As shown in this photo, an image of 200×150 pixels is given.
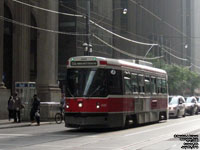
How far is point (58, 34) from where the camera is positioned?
165ft

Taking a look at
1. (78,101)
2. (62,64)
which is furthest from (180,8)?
(78,101)

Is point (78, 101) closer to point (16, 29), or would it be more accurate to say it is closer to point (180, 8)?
point (16, 29)

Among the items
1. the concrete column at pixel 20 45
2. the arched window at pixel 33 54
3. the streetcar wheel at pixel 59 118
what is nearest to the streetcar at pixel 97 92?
the streetcar wheel at pixel 59 118

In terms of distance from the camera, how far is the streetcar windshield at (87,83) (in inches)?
798

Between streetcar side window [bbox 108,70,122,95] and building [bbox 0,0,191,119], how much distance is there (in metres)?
2.37

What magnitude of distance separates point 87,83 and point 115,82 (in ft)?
4.63

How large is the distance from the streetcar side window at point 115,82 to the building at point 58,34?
93.2 inches

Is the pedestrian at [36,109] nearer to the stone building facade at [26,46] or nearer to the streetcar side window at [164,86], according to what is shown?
the streetcar side window at [164,86]

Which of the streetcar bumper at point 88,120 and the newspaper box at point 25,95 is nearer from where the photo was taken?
the streetcar bumper at point 88,120

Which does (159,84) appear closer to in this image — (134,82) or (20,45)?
(134,82)

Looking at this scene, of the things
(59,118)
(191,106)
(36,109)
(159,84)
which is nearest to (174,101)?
(191,106)

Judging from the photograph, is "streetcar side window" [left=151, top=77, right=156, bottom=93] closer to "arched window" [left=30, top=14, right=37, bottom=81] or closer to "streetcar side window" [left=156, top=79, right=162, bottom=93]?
"streetcar side window" [left=156, top=79, right=162, bottom=93]

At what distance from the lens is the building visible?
121 ft

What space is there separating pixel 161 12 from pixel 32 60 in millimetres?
47256
